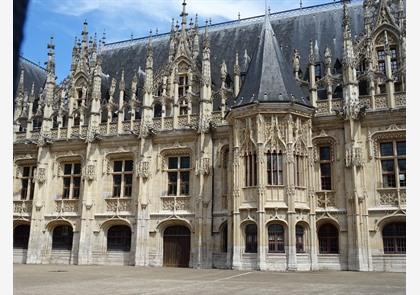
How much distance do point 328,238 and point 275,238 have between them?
3513 millimetres

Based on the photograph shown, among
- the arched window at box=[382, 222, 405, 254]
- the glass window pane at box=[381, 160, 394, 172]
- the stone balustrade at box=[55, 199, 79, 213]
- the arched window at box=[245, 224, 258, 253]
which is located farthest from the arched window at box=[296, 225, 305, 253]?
the stone balustrade at box=[55, 199, 79, 213]

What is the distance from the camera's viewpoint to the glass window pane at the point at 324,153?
24861 millimetres

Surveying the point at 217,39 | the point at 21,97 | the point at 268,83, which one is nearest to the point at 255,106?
the point at 268,83

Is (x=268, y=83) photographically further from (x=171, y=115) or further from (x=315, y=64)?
(x=171, y=115)

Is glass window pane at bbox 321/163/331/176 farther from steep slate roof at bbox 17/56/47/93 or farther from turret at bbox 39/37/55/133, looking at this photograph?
steep slate roof at bbox 17/56/47/93

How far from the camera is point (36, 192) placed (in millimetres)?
29750

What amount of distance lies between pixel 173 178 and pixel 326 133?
31.7ft

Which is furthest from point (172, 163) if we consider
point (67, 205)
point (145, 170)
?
point (67, 205)

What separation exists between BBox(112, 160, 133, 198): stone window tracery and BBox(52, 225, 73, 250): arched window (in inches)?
161

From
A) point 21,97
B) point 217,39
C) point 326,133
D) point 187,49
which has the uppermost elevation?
point 217,39

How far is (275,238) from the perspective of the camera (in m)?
22.2

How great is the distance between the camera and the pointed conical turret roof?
24.0 metres

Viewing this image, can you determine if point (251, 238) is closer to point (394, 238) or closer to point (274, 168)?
point (274, 168)

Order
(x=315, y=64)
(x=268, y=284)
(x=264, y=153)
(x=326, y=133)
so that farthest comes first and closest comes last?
(x=315, y=64) < (x=326, y=133) < (x=264, y=153) < (x=268, y=284)
